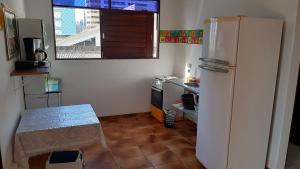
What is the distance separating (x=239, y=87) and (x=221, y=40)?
486mm

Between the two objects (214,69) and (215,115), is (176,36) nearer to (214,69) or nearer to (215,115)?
(214,69)

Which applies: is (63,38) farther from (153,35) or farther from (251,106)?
(251,106)

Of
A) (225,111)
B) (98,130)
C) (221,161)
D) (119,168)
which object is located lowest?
(119,168)

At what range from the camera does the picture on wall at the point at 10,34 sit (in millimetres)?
2083

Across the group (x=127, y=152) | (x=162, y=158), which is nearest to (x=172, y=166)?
(x=162, y=158)

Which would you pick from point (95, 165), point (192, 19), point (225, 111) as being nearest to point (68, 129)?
point (95, 165)

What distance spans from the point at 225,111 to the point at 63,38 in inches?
116

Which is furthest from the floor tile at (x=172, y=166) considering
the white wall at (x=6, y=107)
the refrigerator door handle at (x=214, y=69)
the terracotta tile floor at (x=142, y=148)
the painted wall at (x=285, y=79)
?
the white wall at (x=6, y=107)

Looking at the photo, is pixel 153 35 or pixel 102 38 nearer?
pixel 102 38

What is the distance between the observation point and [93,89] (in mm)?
4191

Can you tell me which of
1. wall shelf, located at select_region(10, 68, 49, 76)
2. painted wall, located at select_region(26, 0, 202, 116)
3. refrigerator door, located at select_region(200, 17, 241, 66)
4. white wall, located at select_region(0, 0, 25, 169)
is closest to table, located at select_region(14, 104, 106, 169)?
white wall, located at select_region(0, 0, 25, 169)

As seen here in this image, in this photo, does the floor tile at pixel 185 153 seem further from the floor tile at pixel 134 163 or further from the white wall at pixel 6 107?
the white wall at pixel 6 107

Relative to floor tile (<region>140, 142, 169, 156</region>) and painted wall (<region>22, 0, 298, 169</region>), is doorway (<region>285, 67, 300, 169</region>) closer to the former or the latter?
floor tile (<region>140, 142, 169, 156</region>)

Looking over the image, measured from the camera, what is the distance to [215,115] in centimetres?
239
